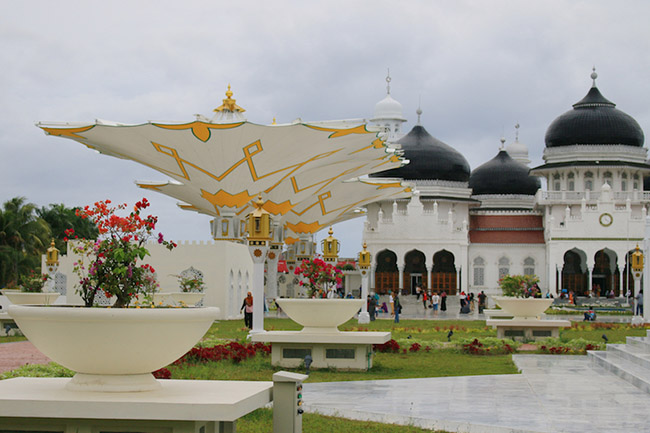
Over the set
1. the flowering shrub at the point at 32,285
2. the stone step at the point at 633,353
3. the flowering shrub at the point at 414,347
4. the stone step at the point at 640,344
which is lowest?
the flowering shrub at the point at 414,347

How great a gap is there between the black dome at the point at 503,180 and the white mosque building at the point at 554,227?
6.17 metres

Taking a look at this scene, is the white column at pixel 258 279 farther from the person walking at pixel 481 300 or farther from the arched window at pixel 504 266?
the arched window at pixel 504 266

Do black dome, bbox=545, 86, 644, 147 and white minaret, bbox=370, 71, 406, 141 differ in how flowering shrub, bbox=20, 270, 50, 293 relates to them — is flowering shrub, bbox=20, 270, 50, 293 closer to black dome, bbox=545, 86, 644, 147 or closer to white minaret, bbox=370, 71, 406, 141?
black dome, bbox=545, 86, 644, 147

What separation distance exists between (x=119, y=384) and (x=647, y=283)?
22686mm

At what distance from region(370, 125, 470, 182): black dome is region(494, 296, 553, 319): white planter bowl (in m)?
35.9

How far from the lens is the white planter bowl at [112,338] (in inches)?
229

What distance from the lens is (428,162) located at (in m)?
57.2

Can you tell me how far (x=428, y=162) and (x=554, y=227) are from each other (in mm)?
9767

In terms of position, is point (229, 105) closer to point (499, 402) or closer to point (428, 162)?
point (428, 162)

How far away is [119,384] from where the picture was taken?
6055 millimetres

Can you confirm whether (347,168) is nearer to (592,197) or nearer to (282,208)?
(282,208)

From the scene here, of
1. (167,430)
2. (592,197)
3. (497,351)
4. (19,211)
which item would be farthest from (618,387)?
(592,197)

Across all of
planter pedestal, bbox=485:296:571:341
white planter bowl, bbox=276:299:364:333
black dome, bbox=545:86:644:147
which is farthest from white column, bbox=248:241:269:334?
black dome, bbox=545:86:644:147

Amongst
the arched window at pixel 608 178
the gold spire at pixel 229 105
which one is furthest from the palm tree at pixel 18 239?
the arched window at pixel 608 178
